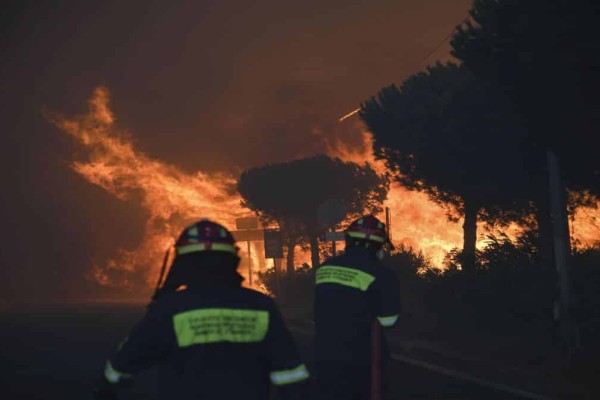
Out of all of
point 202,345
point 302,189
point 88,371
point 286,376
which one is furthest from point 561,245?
point 302,189

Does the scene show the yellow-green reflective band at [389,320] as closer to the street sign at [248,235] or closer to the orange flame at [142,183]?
the street sign at [248,235]

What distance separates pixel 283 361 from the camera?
15.4 feet

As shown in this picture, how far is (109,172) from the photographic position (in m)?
79.8

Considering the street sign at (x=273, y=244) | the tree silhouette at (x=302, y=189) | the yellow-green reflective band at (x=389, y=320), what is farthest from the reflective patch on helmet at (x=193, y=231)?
the tree silhouette at (x=302, y=189)

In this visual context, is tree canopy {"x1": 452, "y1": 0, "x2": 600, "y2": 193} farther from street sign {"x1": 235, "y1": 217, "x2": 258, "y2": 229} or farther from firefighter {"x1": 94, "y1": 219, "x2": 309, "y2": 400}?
street sign {"x1": 235, "y1": 217, "x2": 258, "y2": 229}

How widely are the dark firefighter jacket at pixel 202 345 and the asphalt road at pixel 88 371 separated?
7.56m

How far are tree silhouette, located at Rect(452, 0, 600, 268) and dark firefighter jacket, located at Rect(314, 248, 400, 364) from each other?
954 centimetres

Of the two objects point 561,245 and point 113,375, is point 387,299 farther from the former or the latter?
point 561,245

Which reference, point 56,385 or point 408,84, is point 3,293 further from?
point 56,385

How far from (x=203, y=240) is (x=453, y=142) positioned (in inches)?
900

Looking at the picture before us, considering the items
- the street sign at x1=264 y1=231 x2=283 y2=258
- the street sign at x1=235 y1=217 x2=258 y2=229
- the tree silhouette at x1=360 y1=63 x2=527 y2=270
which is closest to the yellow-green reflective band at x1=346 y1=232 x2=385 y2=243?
the tree silhouette at x1=360 y1=63 x2=527 y2=270

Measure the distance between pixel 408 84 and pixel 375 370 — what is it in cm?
2495

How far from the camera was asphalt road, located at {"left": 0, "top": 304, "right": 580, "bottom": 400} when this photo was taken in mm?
12430

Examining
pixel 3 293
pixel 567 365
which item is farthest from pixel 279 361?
pixel 3 293
